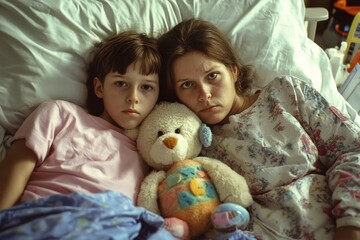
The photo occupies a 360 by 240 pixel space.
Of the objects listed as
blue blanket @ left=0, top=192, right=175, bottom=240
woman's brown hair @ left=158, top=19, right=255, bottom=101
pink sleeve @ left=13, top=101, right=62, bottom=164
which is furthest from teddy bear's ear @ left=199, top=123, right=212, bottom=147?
pink sleeve @ left=13, top=101, right=62, bottom=164

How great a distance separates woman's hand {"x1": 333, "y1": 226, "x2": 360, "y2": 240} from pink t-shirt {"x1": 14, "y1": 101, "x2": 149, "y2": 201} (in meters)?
0.51

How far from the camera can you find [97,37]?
1.19 m

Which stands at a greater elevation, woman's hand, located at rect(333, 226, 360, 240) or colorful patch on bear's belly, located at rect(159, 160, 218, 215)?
colorful patch on bear's belly, located at rect(159, 160, 218, 215)

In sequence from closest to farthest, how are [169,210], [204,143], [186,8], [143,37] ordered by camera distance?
[169,210]
[204,143]
[143,37]
[186,8]

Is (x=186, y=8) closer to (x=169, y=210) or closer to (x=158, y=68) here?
(x=158, y=68)

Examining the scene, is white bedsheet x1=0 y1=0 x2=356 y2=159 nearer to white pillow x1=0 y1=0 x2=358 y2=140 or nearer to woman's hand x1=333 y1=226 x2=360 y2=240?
white pillow x1=0 y1=0 x2=358 y2=140

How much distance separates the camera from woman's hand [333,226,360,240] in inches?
35.2

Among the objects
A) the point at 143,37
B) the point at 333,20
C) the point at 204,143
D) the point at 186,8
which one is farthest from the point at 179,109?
the point at 333,20

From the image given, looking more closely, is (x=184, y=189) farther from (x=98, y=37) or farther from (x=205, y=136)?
(x=98, y=37)

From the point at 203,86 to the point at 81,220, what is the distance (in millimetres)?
513

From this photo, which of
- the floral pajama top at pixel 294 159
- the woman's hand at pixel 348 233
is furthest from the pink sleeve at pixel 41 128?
the woman's hand at pixel 348 233

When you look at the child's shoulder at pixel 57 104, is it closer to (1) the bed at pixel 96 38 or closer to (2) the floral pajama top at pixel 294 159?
(1) the bed at pixel 96 38

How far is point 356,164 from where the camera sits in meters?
0.99

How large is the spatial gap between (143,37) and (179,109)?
260mm
